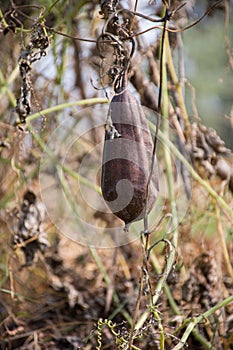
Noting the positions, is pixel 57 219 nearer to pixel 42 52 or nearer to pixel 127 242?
pixel 127 242

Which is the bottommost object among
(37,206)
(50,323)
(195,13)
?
(50,323)

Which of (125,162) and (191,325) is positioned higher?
(125,162)

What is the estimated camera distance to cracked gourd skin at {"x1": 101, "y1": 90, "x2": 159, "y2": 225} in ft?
2.28

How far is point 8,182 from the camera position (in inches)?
68.6

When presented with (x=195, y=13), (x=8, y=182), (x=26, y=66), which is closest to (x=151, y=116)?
(x=195, y=13)

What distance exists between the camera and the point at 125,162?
27.4 inches

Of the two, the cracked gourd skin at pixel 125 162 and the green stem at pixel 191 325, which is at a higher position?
the cracked gourd skin at pixel 125 162

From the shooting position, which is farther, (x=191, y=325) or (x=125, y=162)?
(x=191, y=325)

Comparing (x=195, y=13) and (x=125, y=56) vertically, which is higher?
(x=195, y=13)

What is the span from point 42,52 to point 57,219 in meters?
1.03

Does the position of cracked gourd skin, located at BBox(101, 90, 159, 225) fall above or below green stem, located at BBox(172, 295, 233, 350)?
above

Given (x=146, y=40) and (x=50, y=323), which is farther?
(x=146, y=40)

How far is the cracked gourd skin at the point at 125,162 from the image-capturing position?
694 mm

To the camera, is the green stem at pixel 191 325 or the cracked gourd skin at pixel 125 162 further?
the green stem at pixel 191 325
